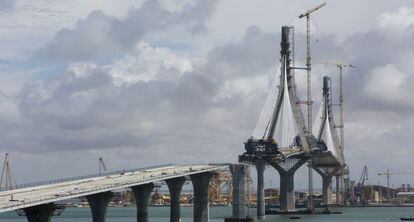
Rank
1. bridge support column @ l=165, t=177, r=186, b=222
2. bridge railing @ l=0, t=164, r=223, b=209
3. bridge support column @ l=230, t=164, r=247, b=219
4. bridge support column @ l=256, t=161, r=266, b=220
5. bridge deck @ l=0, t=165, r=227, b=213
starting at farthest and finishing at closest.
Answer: bridge support column @ l=256, t=161, r=266, b=220 → bridge support column @ l=230, t=164, r=247, b=219 → bridge support column @ l=165, t=177, r=186, b=222 → bridge deck @ l=0, t=165, r=227, b=213 → bridge railing @ l=0, t=164, r=223, b=209

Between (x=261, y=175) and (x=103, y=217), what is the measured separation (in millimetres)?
99217

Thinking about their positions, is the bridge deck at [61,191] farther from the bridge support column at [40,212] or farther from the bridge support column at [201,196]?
the bridge support column at [201,196]

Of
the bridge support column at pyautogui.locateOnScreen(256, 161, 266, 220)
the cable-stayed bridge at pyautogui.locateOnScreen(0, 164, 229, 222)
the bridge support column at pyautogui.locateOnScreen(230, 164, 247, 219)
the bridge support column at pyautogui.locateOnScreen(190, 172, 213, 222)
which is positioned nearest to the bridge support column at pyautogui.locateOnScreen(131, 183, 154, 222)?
the cable-stayed bridge at pyautogui.locateOnScreen(0, 164, 229, 222)

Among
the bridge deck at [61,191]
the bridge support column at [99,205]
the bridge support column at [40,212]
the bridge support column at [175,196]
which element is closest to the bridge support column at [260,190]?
the bridge deck at [61,191]

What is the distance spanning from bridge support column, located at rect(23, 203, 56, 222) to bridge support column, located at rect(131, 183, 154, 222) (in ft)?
116

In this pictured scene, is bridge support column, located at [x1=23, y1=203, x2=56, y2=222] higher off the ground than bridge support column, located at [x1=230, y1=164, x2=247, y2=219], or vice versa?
bridge support column, located at [x1=230, y1=164, x2=247, y2=219]

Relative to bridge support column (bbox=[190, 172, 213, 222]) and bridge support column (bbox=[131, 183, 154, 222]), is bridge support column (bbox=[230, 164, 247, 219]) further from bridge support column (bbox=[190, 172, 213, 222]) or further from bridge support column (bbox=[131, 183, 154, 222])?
bridge support column (bbox=[131, 183, 154, 222])

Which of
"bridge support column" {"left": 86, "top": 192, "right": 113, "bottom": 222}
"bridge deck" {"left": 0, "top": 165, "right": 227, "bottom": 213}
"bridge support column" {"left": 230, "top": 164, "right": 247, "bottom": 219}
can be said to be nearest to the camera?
"bridge deck" {"left": 0, "top": 165, "right": 227, "bottom": 213}

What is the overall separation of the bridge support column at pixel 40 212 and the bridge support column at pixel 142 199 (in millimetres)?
35504

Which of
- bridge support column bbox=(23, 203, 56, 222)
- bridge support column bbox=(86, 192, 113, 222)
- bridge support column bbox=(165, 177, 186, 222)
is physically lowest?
bridge support column bbox=(23, 203, 56, 222)

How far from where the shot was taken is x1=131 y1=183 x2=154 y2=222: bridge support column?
118750 millimetres

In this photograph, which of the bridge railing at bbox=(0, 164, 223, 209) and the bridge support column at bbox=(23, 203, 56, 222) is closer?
the bridge railing at bbox=(0, 164, 223, 209)

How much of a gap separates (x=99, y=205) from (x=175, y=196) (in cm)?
3866

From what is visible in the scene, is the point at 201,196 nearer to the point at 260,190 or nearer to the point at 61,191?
the point at 260,190
